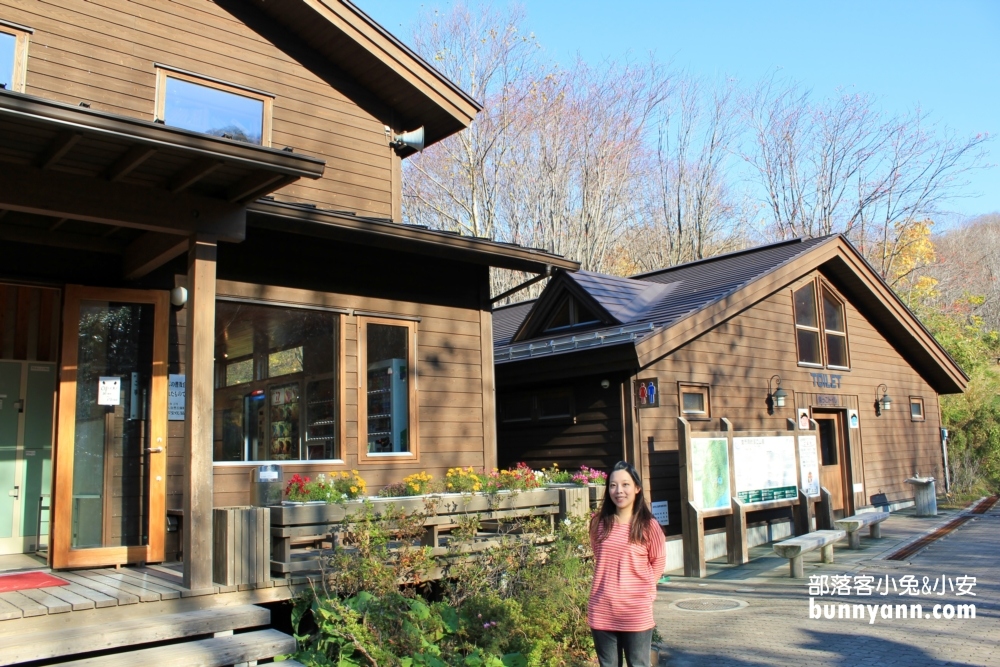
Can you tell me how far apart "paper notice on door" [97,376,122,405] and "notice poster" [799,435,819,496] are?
33.2 feet

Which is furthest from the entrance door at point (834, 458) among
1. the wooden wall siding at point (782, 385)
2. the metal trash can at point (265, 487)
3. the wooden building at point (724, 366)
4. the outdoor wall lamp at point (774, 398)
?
the metal trash can at point (265, 487)

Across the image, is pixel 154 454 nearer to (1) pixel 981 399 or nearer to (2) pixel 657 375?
(2) pixel 657 375

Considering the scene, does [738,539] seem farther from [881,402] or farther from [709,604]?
[881,402]

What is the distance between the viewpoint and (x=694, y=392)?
1300cm

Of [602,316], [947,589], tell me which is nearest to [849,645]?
[947,589]

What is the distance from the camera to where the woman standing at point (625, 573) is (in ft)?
15.3

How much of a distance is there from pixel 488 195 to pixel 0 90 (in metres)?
24.1

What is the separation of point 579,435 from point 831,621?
520 cm

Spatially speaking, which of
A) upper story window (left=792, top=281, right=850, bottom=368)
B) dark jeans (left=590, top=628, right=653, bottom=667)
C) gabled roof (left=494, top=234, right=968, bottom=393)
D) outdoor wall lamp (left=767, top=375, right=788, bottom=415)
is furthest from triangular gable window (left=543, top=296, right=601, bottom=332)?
dark jeans (left=590, top=628, right=653, bottom=667)

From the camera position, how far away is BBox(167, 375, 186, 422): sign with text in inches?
303

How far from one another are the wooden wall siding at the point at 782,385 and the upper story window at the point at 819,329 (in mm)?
223

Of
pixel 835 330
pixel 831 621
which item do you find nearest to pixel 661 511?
pixel 831 621

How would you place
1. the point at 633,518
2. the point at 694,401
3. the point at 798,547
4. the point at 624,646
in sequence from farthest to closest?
the point at 694,401 < the point at 798,547 < the point at 633,518 < the point at 624,646

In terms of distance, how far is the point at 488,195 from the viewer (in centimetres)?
2875
